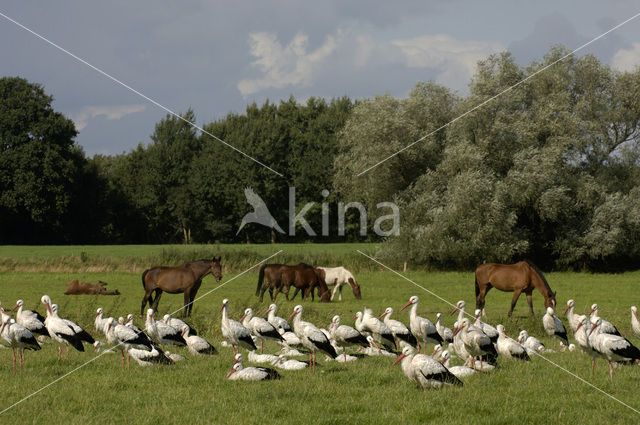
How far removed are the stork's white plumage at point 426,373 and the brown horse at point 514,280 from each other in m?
13.9

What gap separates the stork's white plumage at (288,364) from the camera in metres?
13.3

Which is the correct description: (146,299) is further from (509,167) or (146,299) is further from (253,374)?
(509,167)

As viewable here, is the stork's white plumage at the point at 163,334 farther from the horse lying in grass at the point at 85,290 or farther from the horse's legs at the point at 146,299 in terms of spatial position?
the horse lying in grass at the point at 85,290

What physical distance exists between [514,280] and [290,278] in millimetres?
9573

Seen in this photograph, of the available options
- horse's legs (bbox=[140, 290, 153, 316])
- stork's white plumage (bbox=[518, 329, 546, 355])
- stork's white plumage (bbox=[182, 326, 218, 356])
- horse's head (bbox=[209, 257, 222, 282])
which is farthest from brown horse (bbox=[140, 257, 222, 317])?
stork's white plumage (bbox=[518, 329, 546, 355])

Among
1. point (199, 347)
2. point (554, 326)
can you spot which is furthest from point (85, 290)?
point (554, 326)

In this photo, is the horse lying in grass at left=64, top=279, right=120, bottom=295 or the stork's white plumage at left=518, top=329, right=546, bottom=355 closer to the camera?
the stork's white plumage at left=518, top=329, right=546, bottom=355

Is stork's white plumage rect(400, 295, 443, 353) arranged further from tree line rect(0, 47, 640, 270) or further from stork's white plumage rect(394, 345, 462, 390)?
tree line rect(0, 47, 640, 270)

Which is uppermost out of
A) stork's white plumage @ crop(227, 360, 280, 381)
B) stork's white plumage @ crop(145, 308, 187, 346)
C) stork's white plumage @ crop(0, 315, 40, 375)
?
stork's white plumage @ crop(0, 315, 40, 375)

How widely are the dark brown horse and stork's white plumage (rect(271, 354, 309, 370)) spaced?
15800 millimetres

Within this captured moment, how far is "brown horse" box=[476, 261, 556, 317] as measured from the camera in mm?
24538

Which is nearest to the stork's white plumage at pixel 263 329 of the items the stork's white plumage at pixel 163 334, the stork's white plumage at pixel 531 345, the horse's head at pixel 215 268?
the stork's white plumage at pixel 163 334

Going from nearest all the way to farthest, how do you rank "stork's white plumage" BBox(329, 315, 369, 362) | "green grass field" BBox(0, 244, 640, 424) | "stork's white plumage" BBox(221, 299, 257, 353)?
"green grass field" BBox(0, 244, 640, 424) → "stork's white plumage" BBox(221, 299, 257, 353) → "stork's white plumage" BBox(329, 315, 369, 362)

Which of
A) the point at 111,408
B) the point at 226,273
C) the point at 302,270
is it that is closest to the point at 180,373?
the point at 111,408
